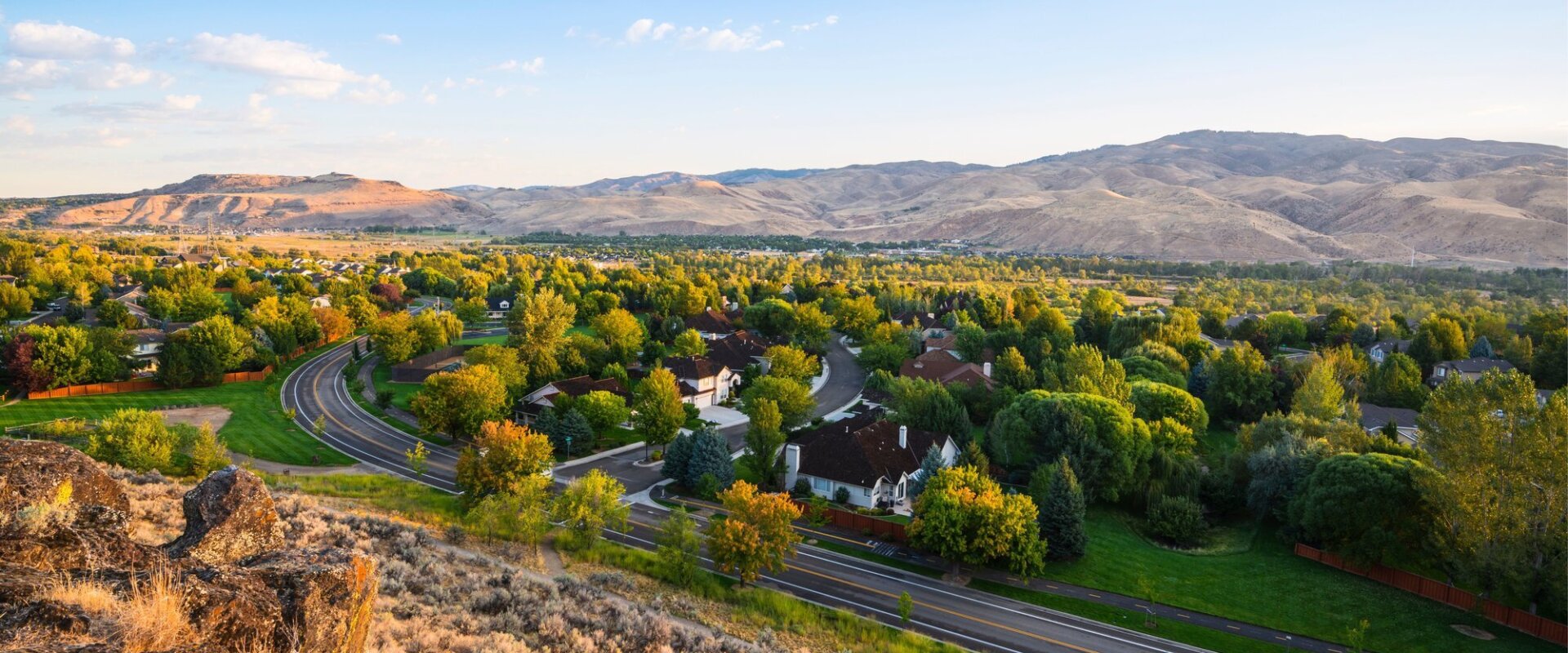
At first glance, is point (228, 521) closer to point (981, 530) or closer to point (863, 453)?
point (981, 530)

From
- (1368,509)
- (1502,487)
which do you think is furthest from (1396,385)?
(1502,487)

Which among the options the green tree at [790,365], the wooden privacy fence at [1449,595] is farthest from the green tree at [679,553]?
the green tree at [790,365]

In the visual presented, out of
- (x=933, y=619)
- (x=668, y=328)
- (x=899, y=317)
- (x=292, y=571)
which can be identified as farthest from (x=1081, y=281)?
(x=292, y=571)

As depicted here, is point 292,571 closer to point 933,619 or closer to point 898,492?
point 933,619

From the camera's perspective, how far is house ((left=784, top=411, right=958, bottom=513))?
144ft

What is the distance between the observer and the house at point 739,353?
240ft

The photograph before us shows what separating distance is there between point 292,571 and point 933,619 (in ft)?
80.7

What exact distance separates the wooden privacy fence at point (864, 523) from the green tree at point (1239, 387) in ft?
122

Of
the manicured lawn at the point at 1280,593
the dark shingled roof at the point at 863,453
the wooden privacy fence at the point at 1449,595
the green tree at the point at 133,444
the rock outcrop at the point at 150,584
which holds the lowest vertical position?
the manicured lawn at the point at 1280,593

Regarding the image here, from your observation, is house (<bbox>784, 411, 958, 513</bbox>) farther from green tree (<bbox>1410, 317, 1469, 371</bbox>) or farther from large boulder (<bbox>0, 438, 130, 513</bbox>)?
green tree (<bbox>1410, 317, 1469, 371</bbox>)

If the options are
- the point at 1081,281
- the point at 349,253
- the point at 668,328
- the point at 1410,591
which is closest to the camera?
the point at 1410,591

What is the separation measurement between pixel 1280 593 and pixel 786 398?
29.5m

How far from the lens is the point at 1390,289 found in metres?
132

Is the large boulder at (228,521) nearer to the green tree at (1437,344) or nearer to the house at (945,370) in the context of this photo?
the house at (945,370)
